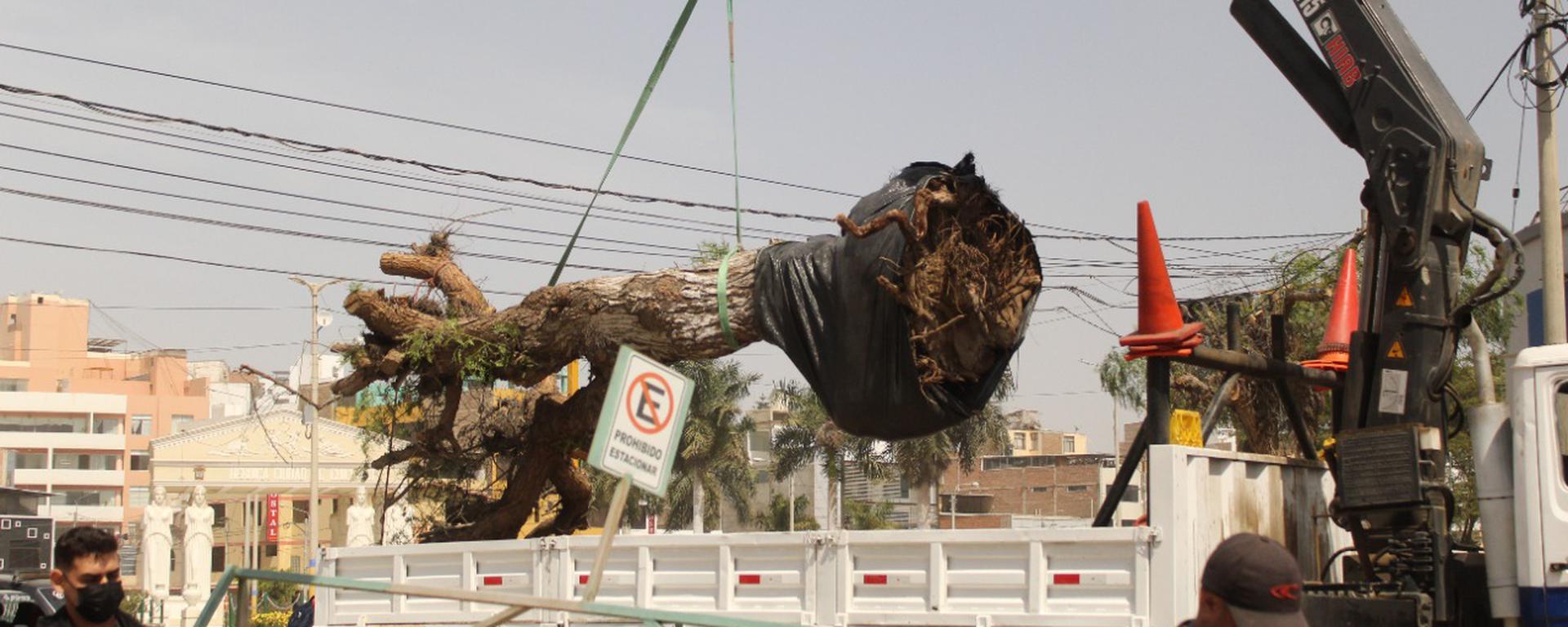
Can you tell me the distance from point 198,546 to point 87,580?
105 ft

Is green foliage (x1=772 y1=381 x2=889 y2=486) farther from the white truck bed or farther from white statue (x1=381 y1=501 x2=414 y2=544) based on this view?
the white truck bed

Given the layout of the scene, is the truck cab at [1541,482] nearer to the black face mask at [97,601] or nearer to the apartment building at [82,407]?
the black face mask at [97,601]

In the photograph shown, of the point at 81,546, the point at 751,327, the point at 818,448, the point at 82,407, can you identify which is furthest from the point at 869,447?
the point at 82,407

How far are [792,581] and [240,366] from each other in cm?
2261

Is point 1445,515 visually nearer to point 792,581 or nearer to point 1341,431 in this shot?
point 1341,431

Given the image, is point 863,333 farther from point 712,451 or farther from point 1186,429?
point 712,451

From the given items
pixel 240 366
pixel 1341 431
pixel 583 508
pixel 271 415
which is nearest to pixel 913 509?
pixel 271 415

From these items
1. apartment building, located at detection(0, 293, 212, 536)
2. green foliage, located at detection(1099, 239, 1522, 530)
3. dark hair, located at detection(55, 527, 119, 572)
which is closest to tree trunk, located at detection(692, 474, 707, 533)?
green foliage, located at detection(1099, 239, 1522, 530)

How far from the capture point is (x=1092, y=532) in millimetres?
7293

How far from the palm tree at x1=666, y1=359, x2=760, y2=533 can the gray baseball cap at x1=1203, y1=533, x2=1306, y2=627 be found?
132 ft

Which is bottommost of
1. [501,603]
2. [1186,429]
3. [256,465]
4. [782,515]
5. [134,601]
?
[134,601]

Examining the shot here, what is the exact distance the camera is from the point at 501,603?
6227 mm

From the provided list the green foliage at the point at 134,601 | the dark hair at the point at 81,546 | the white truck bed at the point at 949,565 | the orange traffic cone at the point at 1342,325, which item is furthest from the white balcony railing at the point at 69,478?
the dark hair at the point at 81,546

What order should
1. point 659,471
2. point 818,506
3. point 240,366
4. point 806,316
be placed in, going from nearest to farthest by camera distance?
point 659,471 → point 806,316 → point 240,366 → point 818,506
